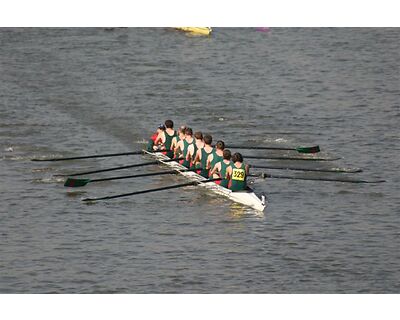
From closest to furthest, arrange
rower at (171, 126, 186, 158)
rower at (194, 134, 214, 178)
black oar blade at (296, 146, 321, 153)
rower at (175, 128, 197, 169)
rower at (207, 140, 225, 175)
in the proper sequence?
rower at (207, 140, 225, 175), rower at (194, 134, 214, 178), rower at (175, 128, 197, 169), rower at (171, 126, 186, 158), black oar blade at (296, 146, 321, 153)

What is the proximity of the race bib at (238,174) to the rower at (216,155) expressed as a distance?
3.89 ft

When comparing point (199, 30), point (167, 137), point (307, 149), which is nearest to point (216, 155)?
point (167, 137)

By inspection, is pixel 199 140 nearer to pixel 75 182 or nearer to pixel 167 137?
pixel 167 137

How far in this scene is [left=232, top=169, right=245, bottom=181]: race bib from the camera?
129 feet

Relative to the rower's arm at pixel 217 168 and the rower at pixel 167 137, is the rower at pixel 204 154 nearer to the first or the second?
the rower's arm at pixel 217 168

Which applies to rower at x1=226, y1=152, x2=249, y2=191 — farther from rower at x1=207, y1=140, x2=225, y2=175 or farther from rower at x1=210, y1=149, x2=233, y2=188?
rower at x1=207, y1=140, x2=225, y2=175

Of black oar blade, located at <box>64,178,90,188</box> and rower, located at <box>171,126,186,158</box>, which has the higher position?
rower, located at <box>171,126,186,158</box>

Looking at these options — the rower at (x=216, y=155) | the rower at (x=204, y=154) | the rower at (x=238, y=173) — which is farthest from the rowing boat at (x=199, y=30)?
the rower at (x=238, y=173)

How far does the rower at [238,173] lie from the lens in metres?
39.4

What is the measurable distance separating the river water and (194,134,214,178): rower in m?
0.67

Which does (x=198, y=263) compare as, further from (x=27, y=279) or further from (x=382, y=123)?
(x=382, y=123)

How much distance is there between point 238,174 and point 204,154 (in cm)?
241

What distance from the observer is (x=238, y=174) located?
39.5m

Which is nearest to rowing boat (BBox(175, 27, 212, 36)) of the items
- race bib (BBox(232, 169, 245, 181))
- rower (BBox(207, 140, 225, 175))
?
rower (BBox(207, 140, 225, 175))
